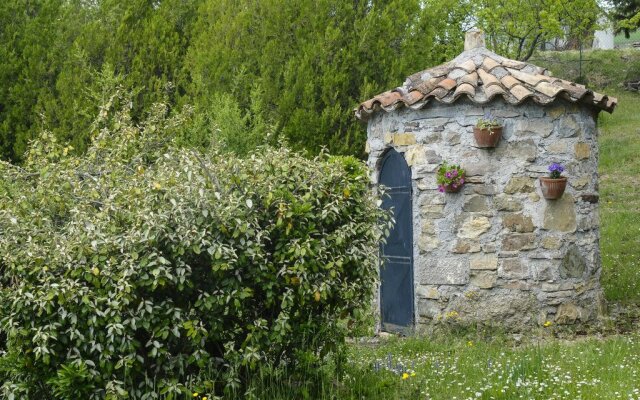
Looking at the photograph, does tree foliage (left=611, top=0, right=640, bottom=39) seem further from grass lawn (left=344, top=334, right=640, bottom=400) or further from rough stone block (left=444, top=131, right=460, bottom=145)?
grass lawn (left=344, top=334, right=640, bottom=400)

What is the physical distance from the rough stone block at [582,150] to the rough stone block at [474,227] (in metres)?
1.24

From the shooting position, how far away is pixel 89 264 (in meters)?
5.13

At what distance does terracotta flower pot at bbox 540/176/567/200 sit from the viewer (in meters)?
7.94

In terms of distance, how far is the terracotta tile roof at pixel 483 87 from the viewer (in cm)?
794

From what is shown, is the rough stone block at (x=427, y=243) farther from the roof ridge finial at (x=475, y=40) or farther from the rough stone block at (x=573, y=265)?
the roof ridge finial at (x=475, y=40)

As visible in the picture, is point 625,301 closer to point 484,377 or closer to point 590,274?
point 590,274

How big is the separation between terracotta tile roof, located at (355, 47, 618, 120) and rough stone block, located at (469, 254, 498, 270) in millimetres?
1610

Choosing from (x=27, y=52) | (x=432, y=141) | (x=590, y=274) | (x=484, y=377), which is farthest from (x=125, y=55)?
(x=484, y=377)

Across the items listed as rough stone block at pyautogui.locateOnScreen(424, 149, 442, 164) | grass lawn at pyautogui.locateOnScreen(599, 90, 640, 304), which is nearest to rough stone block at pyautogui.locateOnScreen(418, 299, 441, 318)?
rough stone block at pyautogui.locateOnScreen(424, 149, 442, 164)

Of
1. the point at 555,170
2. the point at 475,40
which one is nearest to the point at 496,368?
the point at 555,170

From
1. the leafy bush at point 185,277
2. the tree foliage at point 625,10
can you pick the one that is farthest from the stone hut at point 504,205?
the tree foliage at point 625,10

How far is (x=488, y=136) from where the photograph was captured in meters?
7.94

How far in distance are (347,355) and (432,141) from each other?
3075 millimetres

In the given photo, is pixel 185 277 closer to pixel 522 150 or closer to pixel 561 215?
pixel 522 150
